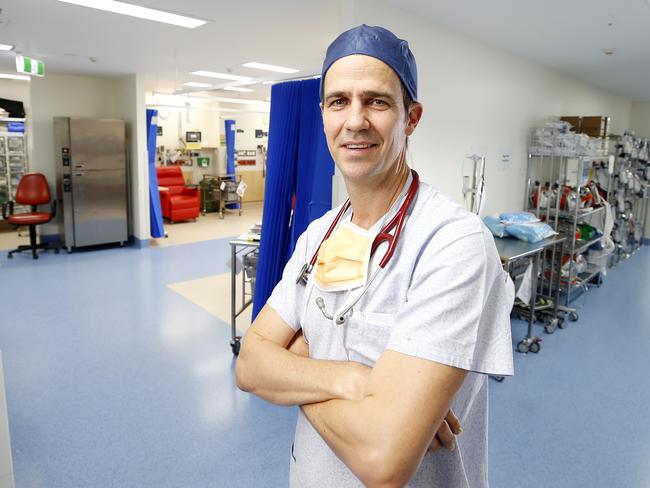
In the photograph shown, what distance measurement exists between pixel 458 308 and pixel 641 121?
1025 cm

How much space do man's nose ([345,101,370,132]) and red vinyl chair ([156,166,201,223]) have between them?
901 cm

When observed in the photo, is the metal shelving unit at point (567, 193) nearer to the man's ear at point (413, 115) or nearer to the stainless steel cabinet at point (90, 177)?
the man's ear at point (413, 115)

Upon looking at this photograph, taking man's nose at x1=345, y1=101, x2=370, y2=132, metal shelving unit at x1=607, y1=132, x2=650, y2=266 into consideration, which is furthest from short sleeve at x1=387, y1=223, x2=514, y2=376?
metal shelving unit at x1=607, y1=132, x2=650, y2=266

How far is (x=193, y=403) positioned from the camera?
3014 mm

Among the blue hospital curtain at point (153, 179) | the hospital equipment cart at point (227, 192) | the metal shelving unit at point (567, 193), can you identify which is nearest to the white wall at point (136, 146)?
the blue hospital curtain at point (153, 179)

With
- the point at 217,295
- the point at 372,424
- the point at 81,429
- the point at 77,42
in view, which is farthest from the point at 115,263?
the point at 372,424

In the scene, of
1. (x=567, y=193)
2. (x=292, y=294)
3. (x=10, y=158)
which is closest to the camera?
(x=292, y=294)

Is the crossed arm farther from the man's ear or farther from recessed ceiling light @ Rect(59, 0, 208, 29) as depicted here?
recessed ceiling light @ Rect(59, 0, 208, 29)

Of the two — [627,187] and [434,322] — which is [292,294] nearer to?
[434,322]

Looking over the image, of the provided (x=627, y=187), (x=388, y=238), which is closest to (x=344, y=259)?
(x=388, y=238)

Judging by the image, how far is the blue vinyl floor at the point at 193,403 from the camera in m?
2.43

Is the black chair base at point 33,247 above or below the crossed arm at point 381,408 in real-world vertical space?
below

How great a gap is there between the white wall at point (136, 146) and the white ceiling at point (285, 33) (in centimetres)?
61

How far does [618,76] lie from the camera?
6.12 meters
